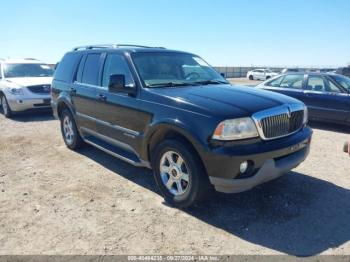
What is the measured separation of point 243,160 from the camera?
3336mm

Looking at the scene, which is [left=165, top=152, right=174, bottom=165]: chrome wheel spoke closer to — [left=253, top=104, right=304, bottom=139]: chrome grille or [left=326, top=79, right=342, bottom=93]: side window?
[left=253, top=104, right=304, bottom=139]: chrome grille

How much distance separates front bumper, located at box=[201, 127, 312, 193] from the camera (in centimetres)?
333

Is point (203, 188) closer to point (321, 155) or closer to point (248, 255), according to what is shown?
point (248, 255)

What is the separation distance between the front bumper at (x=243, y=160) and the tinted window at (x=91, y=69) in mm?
2799

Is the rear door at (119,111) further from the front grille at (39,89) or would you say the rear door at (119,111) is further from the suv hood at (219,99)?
the front grille at (39,89)

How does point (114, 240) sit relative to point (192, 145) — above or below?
below

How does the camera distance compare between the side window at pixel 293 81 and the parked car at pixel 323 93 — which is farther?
the side window at pixel 293 81

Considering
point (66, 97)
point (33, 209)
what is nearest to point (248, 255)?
point (33, 209)

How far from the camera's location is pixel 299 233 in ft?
11.0

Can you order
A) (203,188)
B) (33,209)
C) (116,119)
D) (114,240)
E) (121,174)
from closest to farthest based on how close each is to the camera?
(114,240), (203,188), (33,209), (116,119), (121,174)

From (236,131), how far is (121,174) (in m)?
2.41

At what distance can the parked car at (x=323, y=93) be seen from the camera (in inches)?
318

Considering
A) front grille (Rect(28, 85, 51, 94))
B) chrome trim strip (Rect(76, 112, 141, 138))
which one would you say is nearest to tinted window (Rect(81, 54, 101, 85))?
chrome trim strip (Rect(76, 112, 141, 138))

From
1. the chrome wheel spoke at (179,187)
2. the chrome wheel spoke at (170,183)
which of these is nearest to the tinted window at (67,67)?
the chrome wheel spoke at (170,183)
